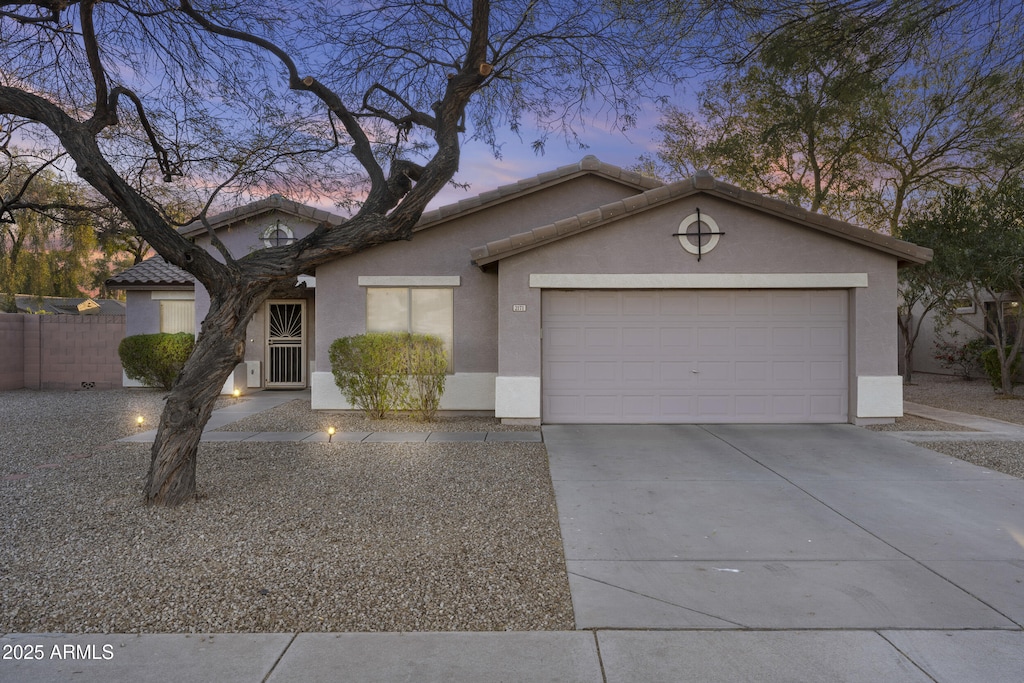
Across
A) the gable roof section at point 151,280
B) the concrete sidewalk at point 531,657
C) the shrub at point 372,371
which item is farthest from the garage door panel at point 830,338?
the gable roof section at point 151,280

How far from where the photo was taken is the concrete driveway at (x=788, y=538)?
380cm

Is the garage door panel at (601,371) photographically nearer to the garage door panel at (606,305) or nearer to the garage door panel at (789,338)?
the garage door panel at (606,305)

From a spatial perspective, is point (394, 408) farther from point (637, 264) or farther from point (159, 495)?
point (159, 495)

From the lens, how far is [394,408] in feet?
36.9

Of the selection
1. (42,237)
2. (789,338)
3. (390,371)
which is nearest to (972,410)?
(789,338)

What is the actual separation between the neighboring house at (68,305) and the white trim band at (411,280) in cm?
2990

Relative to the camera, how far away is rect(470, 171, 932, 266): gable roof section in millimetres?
9891

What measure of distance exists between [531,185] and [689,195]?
329cm

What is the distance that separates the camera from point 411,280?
38.3 ft

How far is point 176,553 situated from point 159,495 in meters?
1.28

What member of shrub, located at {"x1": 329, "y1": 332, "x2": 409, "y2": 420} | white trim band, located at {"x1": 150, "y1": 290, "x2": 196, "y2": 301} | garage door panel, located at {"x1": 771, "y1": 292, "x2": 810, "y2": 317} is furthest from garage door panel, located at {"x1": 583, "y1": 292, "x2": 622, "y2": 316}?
white trim band, located at {"x1": 150, "y1": 290, "x2": 196, "y2": 301}

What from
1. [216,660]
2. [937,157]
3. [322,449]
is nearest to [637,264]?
[322,449]

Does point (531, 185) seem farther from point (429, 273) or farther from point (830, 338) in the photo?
point (830, 338)

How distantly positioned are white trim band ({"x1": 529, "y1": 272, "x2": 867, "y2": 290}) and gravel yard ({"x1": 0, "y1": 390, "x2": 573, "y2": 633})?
337cm
